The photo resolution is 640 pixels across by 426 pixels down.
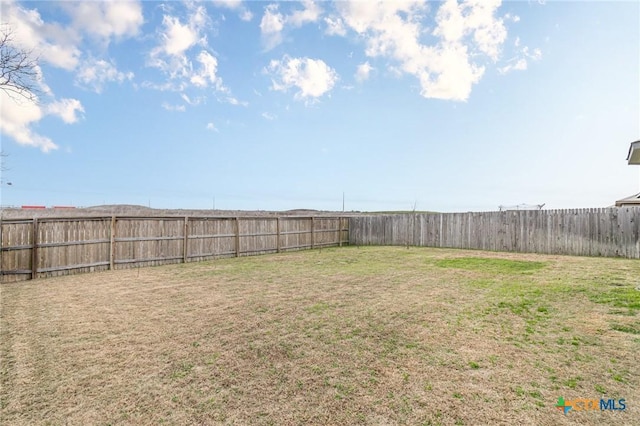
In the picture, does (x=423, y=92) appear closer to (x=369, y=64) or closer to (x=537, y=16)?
(x=369, y=64)

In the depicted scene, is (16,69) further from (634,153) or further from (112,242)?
(634,153)

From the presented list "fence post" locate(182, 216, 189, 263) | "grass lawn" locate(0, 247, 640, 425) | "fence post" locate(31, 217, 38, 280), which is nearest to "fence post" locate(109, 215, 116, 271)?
"fence post" locate(31, 217, 38, 280)

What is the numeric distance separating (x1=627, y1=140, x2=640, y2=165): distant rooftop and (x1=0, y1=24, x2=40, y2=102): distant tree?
12.3 metres

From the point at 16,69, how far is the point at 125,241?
15.3ft

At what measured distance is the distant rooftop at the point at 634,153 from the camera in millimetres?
6673

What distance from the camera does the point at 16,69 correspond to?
18.4ft

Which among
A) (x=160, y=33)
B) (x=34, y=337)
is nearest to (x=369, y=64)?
(x=160, y=33)

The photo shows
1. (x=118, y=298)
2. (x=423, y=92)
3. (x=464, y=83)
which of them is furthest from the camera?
(x=423, y=92)

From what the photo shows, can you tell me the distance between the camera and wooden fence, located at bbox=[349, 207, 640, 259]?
10.2 meters

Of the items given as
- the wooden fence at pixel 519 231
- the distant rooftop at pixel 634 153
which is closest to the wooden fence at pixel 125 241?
the wooden fence at pixel 519 231

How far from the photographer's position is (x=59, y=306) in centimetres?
477

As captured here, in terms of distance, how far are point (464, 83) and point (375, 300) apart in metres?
8.64

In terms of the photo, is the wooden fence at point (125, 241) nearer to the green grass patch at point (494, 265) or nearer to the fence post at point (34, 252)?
the fence post at point (34, 252)

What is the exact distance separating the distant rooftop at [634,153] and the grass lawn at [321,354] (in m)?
3.17
